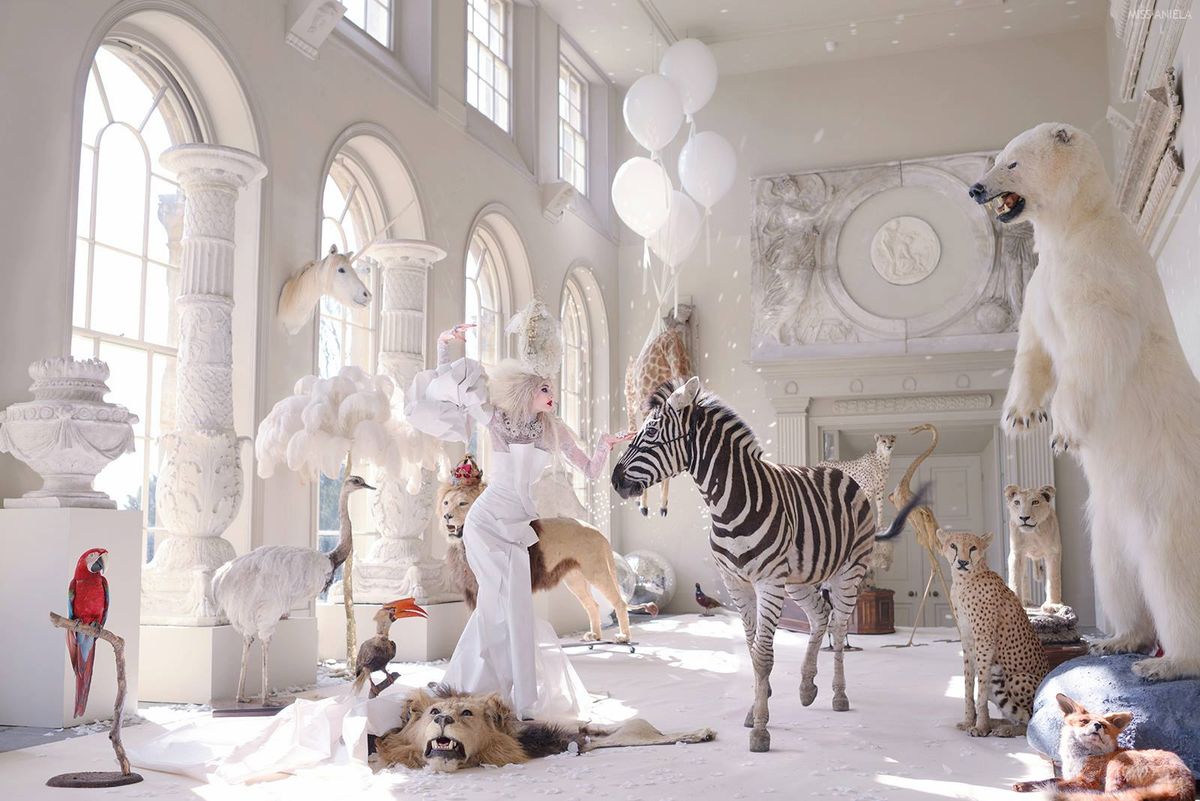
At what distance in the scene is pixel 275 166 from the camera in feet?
21.8

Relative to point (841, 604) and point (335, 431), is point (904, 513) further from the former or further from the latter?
point (335, 431)

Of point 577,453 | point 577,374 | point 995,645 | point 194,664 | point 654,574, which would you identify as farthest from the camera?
point 577,374

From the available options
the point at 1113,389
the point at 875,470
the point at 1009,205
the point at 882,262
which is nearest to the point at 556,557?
the point at 875,470

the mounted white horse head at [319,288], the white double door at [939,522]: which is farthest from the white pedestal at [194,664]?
the white double door at [939,522]

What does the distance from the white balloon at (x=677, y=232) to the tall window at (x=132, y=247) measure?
159 inches

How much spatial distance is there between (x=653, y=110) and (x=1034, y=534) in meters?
4.28

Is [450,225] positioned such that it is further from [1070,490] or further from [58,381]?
[1070,490]

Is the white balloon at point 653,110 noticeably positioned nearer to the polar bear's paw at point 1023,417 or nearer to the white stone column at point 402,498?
the white stone column at point 402,498

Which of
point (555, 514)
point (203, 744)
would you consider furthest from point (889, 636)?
point (203, 744)

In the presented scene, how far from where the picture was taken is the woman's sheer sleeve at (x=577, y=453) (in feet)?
16.2

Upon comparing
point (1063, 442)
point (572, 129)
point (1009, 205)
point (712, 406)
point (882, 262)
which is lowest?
point (1063, 442)

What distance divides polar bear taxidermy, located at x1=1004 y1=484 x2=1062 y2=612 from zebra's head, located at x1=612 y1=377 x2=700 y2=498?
3.36 meters

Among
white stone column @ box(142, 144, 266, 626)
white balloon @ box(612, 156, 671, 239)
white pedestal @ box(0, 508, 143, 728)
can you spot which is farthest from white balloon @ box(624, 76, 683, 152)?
white pedestal @ box(0, 508, 143, 728)

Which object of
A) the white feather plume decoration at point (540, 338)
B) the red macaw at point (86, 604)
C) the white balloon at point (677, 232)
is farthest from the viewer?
the white balloon at point (677, 232)
